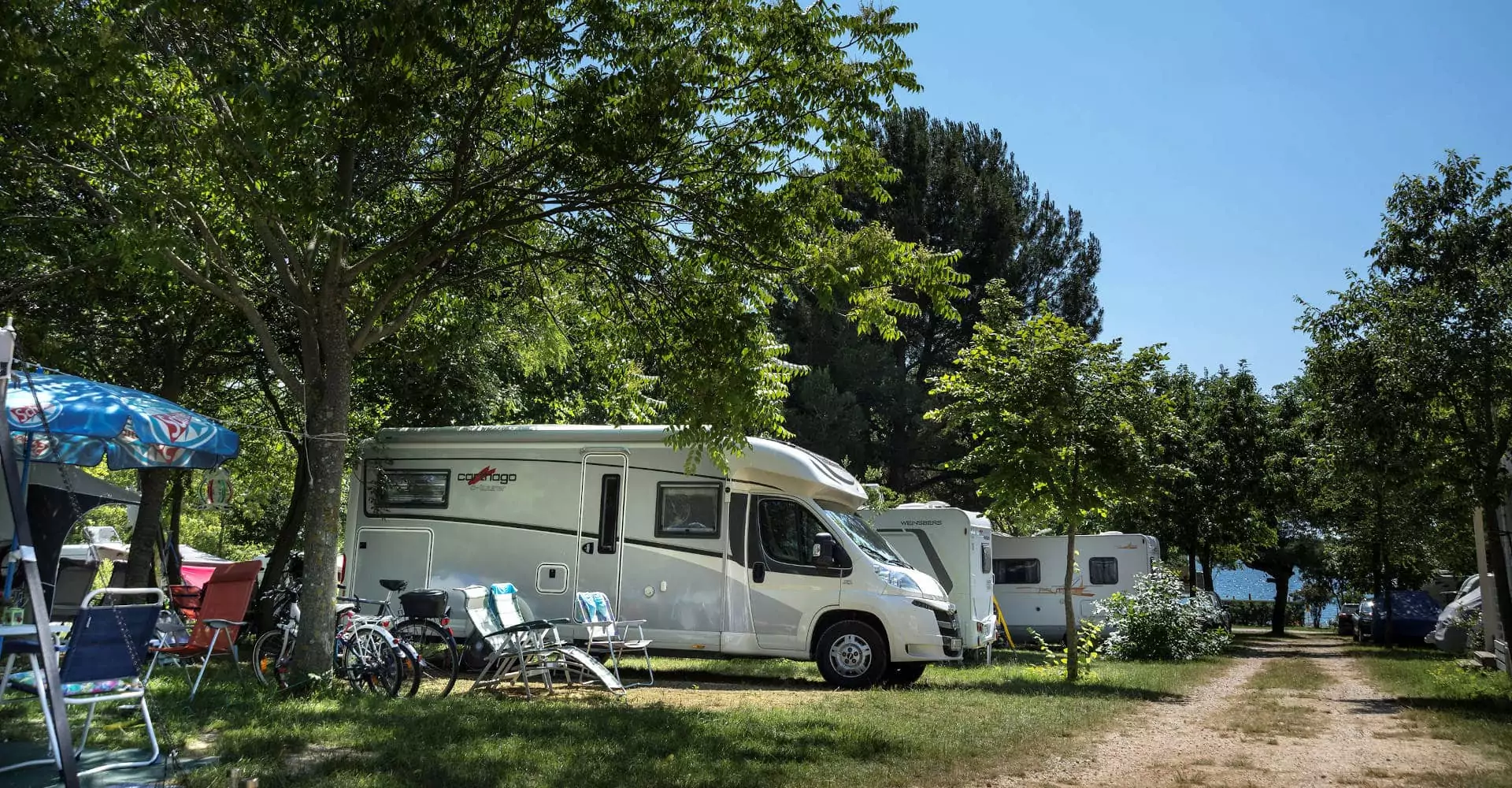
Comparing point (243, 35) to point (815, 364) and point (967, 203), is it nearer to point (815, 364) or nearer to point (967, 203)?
point (815, 364)

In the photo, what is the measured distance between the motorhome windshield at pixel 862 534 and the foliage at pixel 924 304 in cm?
1012

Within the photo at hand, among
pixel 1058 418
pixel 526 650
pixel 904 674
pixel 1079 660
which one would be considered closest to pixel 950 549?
pixel 1079 660

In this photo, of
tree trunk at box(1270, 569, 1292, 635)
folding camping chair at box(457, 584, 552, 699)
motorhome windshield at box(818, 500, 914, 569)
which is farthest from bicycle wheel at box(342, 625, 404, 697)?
tree trunk at box(1270, 569, 1292, 635)

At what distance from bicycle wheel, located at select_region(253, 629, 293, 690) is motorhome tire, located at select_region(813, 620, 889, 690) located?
5.10m

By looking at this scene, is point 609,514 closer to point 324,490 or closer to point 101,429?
point 324,490

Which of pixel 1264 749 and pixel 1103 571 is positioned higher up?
pixel 1103 571

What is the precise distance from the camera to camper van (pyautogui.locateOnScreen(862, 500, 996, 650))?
15.4 meters

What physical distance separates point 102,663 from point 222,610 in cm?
322

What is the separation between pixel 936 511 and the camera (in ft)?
52.2

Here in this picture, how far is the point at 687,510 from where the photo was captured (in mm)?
11766

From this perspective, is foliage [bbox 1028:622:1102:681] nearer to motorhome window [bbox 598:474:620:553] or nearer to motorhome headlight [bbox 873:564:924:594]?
motorhome headlight [bbox 873:564:924:594]

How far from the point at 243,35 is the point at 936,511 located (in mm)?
10983

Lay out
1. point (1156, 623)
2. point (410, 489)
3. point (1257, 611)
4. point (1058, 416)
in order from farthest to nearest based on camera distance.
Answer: point (1257, 611) < point (1156, 623) < point (410, 489) < point (1058, 416)

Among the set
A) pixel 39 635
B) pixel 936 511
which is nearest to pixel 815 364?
pixel 936 511
